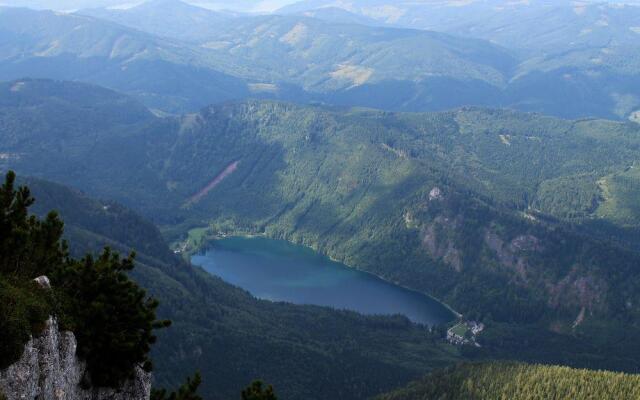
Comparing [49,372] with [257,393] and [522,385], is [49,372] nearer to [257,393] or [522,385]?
[257,393]

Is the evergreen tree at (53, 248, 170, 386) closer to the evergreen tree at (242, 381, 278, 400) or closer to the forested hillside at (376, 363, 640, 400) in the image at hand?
the evergreen tree at (242, 381, 278, 400)

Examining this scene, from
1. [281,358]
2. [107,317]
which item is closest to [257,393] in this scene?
[107,317]

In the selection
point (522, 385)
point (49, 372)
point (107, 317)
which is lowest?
point (522, 385)

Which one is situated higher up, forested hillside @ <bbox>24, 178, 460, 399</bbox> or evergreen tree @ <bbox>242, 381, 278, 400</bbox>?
evergreen tree @ <bbox>242, 381, 278, 400</bbox>

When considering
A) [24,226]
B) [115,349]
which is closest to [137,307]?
[115,349]

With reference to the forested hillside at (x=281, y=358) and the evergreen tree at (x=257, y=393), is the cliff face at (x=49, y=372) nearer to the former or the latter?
the evergreen tree at (x=257, y=393)

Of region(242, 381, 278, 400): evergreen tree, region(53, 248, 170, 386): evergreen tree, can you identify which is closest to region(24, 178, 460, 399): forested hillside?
region(242, 381, 278, 400): evergreen tree
